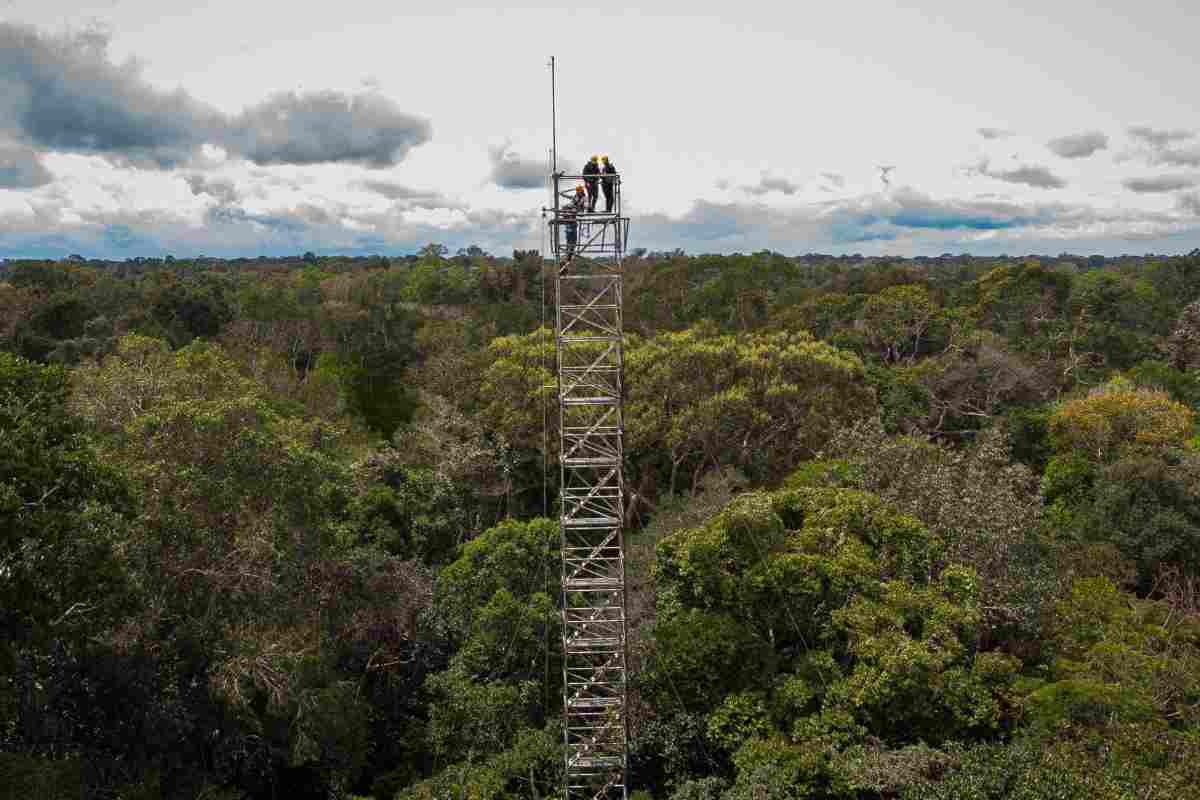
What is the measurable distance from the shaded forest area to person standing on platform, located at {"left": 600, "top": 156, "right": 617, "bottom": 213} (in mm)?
5559

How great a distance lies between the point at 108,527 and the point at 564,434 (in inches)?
236

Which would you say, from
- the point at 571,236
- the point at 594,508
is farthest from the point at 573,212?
the point at 594,508

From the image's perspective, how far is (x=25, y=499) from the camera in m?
9.84

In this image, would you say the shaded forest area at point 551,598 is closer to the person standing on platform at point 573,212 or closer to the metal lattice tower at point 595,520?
the metal lattice tower at point 595,520

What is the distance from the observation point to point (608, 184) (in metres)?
11.7

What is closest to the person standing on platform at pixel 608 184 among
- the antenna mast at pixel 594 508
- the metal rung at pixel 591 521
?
the antenna mast at pixel 594 508

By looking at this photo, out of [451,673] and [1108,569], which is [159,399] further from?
[1108,569]

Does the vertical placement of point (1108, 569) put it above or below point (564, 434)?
below

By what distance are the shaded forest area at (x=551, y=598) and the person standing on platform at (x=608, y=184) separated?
18.2ft

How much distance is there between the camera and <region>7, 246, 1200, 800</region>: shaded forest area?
33.8ft

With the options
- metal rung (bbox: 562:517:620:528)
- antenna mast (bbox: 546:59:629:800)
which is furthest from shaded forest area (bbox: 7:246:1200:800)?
metal rung (bbox: 562:517:620:528)

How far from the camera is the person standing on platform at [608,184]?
11.7 metres

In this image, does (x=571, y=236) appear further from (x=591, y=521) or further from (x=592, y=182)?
(x=591, y=521)

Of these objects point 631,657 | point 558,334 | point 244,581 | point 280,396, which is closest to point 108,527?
point 244,581
